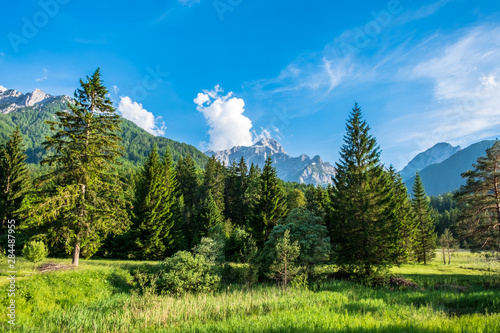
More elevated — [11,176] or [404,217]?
[11,176]

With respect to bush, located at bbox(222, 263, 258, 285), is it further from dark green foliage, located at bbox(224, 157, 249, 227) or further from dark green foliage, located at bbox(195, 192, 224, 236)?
dark green foliage, located at bbox(224, 157, 249, 227)

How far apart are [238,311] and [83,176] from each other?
1617cm

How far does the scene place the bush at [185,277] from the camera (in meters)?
17.0

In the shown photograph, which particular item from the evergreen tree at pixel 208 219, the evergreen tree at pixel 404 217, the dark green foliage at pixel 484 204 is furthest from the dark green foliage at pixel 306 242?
the evergreen tree at pixel 208 219

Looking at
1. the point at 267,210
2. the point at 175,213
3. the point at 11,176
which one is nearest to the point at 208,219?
the point at 175,213

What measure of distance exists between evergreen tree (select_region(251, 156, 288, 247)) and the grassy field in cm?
1348

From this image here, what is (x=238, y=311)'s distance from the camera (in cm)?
988

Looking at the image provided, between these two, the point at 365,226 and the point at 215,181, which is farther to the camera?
the point at 215,181

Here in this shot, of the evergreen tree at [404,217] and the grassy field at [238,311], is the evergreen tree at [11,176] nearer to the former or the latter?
the grassy field at [238,311]

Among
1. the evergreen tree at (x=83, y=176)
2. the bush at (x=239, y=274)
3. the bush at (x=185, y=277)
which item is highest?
the evergreen tree at (x=83, y=176)

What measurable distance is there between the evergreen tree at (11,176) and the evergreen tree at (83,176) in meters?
26.4

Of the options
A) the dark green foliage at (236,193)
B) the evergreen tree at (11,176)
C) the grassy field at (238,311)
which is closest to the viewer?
the grassy field at (238,311)

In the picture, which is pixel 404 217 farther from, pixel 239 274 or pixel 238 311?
pixel 238 311

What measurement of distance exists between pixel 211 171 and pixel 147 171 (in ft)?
71.5
